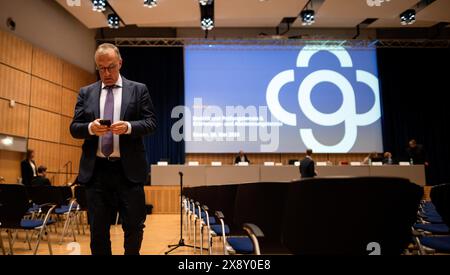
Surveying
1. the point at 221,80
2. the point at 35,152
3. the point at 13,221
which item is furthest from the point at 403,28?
the point at 13,221

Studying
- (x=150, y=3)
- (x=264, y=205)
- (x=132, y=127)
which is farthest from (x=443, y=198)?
(x=150, y=3)

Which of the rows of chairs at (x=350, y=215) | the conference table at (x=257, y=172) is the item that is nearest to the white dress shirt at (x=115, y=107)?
the rows of chairs at (x=350, y=215)

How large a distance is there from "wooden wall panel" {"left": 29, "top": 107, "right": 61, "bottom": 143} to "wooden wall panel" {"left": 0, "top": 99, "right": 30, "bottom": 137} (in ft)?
0.83

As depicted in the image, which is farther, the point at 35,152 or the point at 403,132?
the point at 403,132

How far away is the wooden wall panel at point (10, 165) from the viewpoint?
8914 millimetres

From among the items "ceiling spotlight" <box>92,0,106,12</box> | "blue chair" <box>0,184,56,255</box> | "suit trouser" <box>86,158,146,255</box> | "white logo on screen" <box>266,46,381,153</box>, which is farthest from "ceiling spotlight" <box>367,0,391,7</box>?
"suit trouser" <box>86,158,146,255</box>

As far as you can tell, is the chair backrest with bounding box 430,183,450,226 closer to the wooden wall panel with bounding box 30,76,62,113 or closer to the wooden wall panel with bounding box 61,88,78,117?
the wooden wall panel with bounding box 30,76,62,113

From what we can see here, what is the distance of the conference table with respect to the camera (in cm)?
1008

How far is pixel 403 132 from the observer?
13344mm

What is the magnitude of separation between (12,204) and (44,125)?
7.09 m

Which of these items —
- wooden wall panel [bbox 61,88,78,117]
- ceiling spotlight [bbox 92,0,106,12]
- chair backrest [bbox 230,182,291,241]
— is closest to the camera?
chair backrest [bbox 230,182,291,241]

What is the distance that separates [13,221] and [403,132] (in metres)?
12.6

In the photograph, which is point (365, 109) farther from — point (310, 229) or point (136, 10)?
point (310, 229)

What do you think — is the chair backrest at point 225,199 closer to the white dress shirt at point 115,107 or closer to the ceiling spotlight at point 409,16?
the white dress shirt at point 115,107
